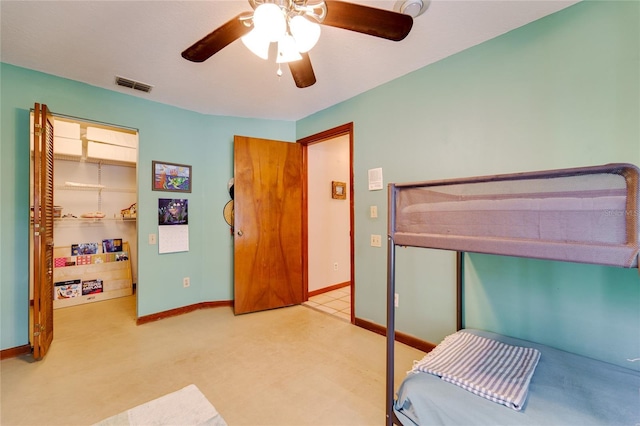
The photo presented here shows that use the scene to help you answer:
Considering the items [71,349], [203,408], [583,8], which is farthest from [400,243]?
[71,349]

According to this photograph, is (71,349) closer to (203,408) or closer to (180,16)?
(203,408)

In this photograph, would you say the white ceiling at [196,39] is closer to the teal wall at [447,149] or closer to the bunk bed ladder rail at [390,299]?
the teal wall at [447,149]

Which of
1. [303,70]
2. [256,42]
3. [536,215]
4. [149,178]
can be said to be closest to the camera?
[536,215]

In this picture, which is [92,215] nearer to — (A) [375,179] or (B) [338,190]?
(B) [338,190]

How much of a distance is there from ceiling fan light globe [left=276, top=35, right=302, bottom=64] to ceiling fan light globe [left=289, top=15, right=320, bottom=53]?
0.05 m

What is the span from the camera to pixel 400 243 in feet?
4.23

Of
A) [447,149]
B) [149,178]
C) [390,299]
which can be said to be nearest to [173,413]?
[390,299]

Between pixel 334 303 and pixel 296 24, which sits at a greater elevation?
pixel 296 24

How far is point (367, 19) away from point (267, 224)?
8.02ft

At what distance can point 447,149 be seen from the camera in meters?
2.15

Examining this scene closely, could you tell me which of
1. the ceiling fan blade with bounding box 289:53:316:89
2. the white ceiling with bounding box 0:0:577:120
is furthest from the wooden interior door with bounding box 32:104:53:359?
the ceiling fan blade with bounding box 289:53:316:89

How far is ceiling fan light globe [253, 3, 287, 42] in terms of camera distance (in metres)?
1.15

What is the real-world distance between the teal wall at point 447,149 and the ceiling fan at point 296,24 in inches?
40.6

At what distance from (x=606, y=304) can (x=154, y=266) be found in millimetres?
3705
